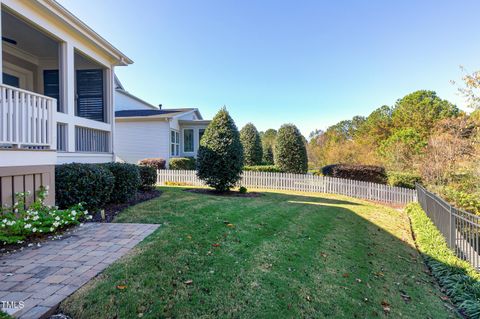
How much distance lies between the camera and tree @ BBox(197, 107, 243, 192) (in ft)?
31.8

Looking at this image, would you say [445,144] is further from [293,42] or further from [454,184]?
[293,42]

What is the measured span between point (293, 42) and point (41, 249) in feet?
50.4

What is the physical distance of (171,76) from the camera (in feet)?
60.0

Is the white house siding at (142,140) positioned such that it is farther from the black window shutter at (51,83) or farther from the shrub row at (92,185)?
the shrub row at (92,185)

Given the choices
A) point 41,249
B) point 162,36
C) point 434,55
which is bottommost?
point 41,249

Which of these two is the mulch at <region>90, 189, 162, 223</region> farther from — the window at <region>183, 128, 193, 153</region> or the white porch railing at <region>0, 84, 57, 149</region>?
the window at <region>183, 128, 193, 153</region>

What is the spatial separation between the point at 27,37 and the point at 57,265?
7.03 metres

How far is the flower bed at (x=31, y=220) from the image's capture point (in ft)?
11.6

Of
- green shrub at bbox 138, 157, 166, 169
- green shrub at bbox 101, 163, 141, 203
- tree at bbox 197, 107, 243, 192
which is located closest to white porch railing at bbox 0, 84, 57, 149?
green shrub at bbox 101, 163, 141, 203

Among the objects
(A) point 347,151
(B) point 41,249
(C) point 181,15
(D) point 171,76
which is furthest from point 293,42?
(B) point 41,249

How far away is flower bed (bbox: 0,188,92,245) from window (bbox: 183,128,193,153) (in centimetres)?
1478

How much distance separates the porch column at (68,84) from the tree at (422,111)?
Answer: 32.3 meters

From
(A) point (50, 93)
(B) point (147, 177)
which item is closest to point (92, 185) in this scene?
(B) point (147, 177)

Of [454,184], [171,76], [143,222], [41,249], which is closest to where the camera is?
[41,249]
